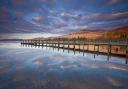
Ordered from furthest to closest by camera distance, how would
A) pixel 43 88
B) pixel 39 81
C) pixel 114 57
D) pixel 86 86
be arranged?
pixel 114 57 < pixel 39 81 < pixel 86 86 < pixel 43 88

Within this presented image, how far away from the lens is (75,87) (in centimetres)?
916

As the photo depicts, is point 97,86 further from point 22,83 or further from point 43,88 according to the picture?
point 22,83

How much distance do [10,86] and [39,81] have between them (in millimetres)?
1906

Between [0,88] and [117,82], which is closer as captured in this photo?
[0,88]

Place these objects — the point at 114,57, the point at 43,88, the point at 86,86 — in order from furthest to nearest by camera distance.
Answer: the point at 114,57 → the point at 86,86 → the point at 43,88

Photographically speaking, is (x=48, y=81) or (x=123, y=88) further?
(x=48, y=81)

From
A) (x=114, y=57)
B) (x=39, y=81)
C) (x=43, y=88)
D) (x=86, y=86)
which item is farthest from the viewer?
(x=114, y=57)

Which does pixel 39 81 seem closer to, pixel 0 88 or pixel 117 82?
pixel 0 88

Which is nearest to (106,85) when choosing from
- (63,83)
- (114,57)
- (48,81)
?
(63,83)

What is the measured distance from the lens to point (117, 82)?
10.2 meters

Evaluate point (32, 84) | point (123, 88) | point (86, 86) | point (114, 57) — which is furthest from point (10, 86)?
point (114, 57)

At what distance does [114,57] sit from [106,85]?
49.9 feet

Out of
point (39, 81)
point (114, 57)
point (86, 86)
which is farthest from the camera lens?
point (114, 57)

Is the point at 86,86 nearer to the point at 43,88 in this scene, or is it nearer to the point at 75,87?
the point at 75,87
